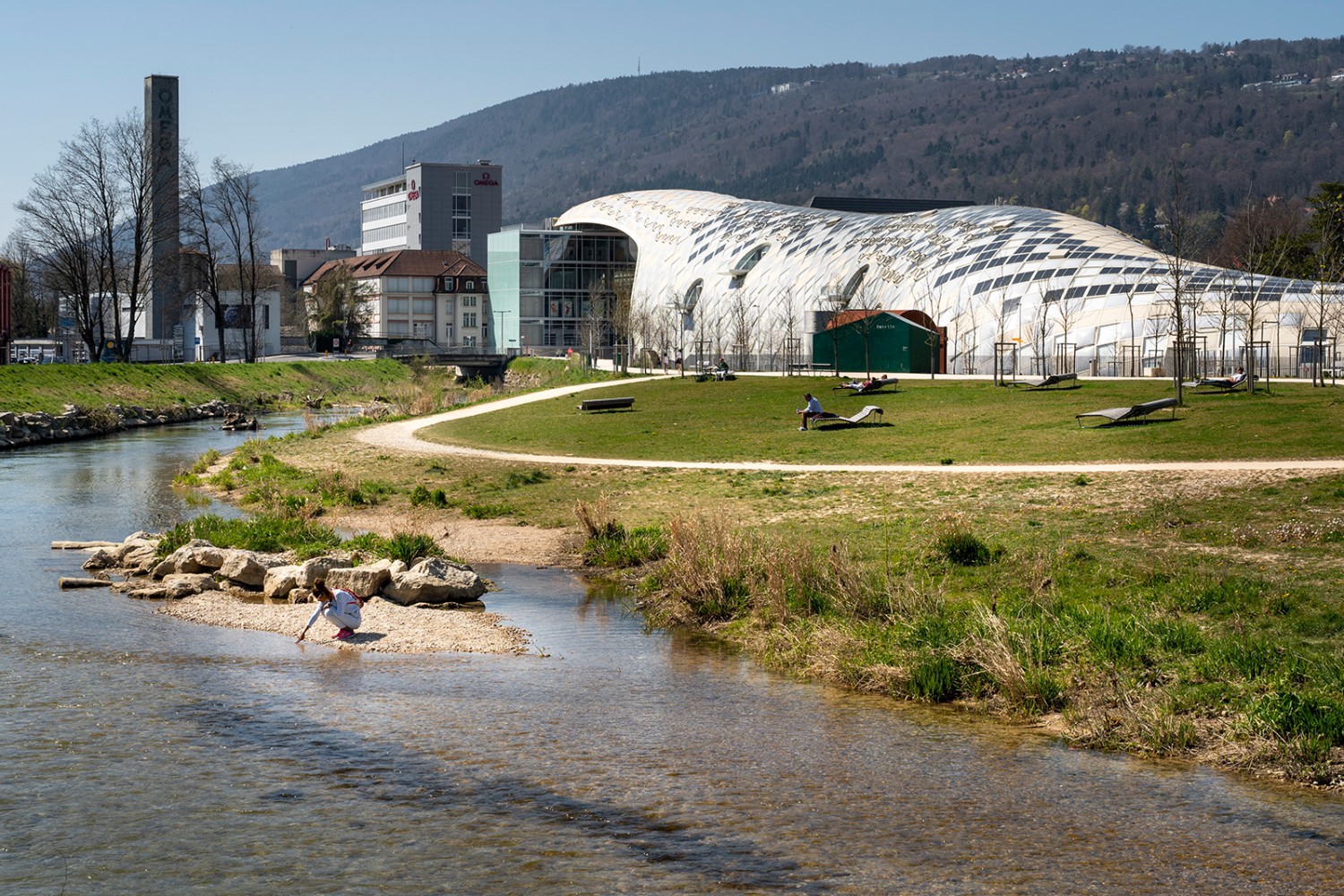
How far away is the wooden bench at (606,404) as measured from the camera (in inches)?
2073

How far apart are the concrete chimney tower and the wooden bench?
44.7m

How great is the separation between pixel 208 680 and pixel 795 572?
7.90 metres

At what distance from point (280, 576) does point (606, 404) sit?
31.7 meters

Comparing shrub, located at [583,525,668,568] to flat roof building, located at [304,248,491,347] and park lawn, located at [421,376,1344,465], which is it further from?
flat roof building, located at [304,248,491,347]

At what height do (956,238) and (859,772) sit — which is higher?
(956,238)

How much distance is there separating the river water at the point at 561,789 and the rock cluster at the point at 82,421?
39.7 metres

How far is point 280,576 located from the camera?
22203mm

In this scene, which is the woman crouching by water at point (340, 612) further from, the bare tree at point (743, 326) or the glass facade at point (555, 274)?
the glass facade at point (555, 274)

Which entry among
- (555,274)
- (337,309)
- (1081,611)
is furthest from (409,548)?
(337,309)

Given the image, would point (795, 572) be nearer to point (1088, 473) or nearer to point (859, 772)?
point (859, 772)

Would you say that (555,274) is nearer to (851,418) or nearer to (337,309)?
(337,309)

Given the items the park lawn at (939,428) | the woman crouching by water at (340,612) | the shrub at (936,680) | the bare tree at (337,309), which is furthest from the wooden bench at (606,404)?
the bare tree at (337,309)

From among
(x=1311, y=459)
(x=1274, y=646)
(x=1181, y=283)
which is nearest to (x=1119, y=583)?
(x=1274, y=646)

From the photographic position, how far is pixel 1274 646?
1545 centimetres
